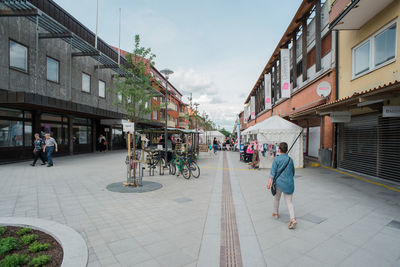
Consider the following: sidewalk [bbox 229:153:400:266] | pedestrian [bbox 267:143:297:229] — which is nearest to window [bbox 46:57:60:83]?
sidewalk [bbox 229:153:400:266]

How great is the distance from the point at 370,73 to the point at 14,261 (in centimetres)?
1181

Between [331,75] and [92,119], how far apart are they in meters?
19.3

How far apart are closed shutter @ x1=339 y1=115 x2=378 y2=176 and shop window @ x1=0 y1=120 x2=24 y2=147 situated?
17606mm

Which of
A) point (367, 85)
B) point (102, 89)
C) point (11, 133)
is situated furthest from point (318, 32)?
point (11, 133)

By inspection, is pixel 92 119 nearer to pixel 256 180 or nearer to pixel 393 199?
pixel 256 180

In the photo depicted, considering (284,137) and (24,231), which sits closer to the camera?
(24,231)

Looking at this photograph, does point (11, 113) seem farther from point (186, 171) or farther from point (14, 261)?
point (14, 261)

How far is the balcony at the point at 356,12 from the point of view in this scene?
8070 mm

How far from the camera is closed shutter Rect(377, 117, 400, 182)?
7.89 meters

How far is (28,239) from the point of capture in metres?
3.37

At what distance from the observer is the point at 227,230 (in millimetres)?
4133

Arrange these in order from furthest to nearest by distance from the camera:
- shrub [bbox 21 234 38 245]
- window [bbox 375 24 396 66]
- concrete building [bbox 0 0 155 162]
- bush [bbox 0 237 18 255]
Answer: concrete building [bbox 0 0 155 162]
window [bbox 375 24 396 66]
shrub [bbox 21 234 38 245]
bush [bbox 0 237 18 255]

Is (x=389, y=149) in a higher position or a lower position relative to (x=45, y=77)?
lower

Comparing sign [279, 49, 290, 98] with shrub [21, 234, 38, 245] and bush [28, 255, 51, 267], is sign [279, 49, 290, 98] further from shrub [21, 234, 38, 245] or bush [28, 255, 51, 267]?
bush [28, 255, 51, 267]
